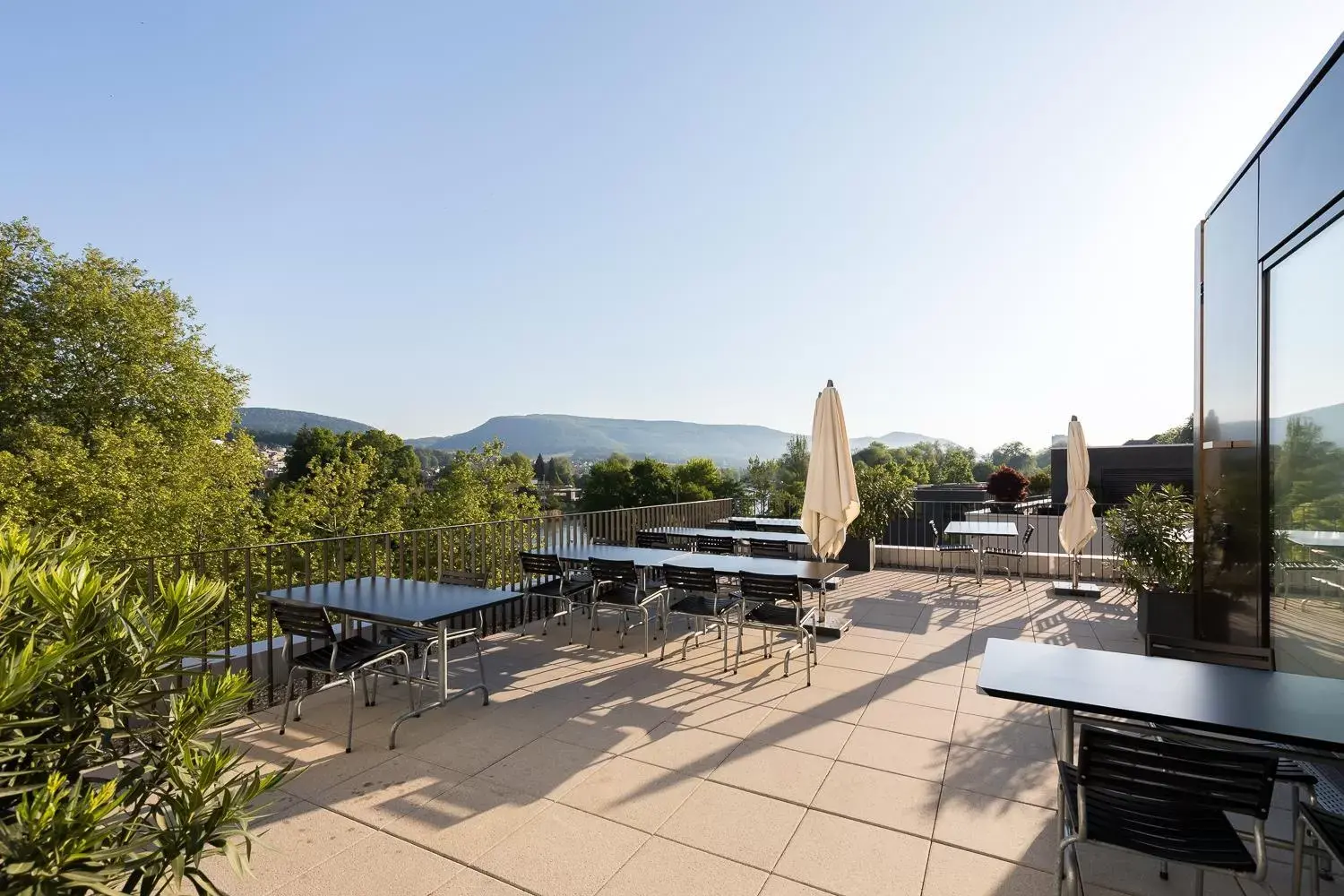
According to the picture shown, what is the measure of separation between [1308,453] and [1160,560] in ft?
9.43

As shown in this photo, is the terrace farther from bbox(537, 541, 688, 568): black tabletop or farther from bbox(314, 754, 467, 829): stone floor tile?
bbox(537, 541, 688, 568): black tabletop

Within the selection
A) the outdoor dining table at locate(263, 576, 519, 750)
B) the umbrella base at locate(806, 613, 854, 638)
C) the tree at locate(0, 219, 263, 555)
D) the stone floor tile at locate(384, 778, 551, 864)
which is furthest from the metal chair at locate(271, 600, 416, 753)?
the tree at locate(0, 219, 263, 555)

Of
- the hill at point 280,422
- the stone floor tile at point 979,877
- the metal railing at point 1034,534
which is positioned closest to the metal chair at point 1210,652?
the stone floor tile at point 979,877

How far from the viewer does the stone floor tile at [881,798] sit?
9.77 ft

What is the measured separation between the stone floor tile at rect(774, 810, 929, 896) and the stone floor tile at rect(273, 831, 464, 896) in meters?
1.50

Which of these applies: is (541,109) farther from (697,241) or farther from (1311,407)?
(1311,407)

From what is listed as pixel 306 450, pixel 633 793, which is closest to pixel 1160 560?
pixel 633 793

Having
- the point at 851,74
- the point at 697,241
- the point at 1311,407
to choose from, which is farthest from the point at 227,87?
the point at 1311,407

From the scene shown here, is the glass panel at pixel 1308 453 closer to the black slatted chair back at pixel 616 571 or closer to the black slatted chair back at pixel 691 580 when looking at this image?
the black slatted chair back at pixel 691 580

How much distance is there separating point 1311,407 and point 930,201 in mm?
8782

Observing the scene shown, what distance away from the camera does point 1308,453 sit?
361 centimetres

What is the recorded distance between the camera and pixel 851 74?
8.52m

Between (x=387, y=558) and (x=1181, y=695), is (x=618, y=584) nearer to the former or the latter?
(x=387, y=558)

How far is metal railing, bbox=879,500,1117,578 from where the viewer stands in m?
9.36
